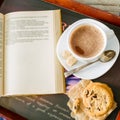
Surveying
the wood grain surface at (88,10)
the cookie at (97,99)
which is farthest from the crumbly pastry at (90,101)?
the wood grain surface at (88,10)

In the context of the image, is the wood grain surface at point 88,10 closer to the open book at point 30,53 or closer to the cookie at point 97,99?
the open book at point 30,53

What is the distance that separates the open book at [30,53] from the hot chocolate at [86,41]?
2.0 inches

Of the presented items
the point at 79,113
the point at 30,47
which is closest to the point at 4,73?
the point at 30,47

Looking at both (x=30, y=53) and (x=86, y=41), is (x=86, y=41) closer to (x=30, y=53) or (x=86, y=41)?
(x=86, y=41)

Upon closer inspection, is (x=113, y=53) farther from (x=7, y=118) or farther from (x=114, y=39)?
(x=7, y=118)

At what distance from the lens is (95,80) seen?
0.87m

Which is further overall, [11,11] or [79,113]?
[11,11]

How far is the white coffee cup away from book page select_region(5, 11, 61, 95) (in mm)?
54

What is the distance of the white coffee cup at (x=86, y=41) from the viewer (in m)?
0.87

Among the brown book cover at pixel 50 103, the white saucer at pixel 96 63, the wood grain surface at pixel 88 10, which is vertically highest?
the wood grain surface at pixel 88 10

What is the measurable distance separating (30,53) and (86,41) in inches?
5.6

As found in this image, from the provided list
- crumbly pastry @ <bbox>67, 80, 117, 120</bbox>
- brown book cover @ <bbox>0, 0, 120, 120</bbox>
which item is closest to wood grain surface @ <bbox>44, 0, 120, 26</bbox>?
brown book cover @ <bbox>0, 0, 120, 120</bbox>

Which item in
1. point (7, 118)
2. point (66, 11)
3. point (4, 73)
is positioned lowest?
Result: point (7, 118)

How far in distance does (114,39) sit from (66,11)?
0.14 m
